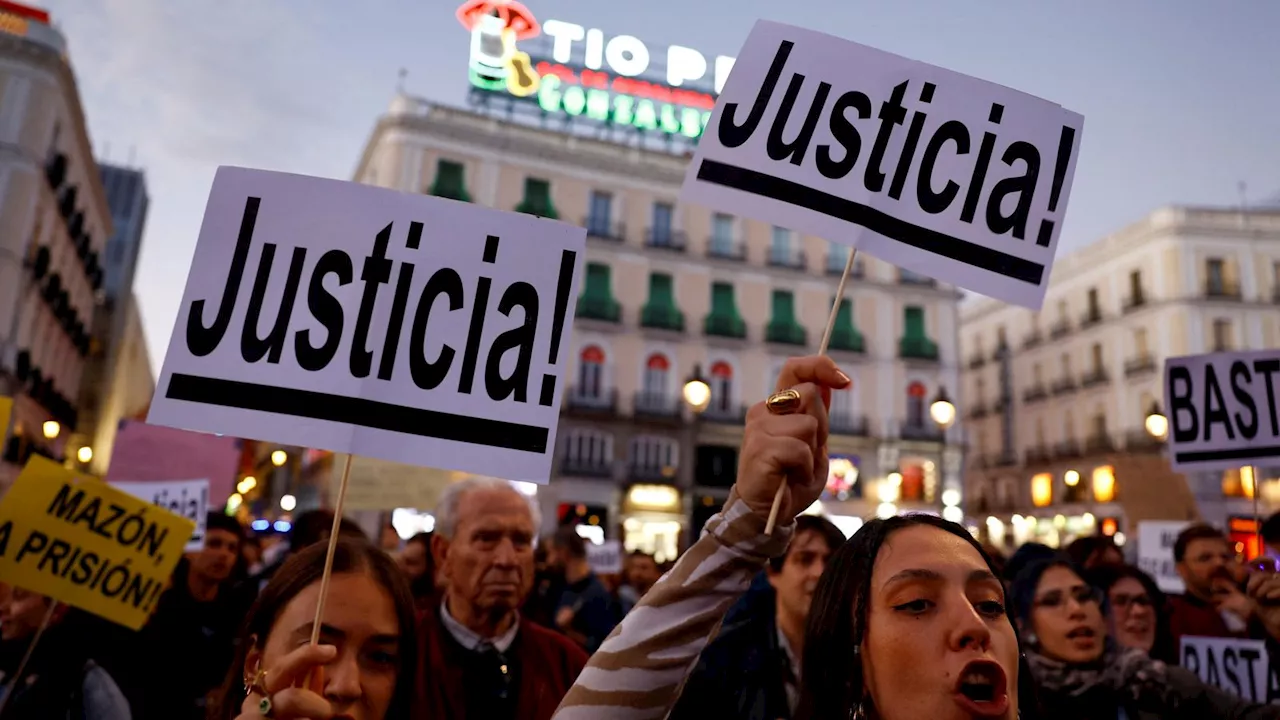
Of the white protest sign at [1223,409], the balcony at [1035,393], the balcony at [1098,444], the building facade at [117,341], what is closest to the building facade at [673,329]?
the balcony at [1098,444]

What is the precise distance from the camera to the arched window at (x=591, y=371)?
32062 mm

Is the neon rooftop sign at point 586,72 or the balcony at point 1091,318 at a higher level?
the neon rooftop sign at point 586,72

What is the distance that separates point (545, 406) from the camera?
2.23m

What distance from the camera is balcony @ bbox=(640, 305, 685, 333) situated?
33094mm

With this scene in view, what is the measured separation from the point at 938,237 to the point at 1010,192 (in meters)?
0.26

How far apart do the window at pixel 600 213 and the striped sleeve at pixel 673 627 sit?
3213cm

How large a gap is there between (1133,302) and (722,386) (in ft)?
63.4

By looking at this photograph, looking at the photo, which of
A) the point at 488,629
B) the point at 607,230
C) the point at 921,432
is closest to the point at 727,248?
the point at 607,230

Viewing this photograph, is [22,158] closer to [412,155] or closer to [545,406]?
[412,155]

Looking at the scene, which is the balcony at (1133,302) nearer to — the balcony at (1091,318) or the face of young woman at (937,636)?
the balcony at (1091,318)

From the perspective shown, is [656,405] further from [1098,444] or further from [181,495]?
[181,495]

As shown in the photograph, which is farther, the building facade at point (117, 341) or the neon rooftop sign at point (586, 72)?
the building facade at point (117, 341)

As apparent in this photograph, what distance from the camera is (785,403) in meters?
1.68

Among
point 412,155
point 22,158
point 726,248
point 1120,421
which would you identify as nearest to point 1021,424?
point 1120,421
